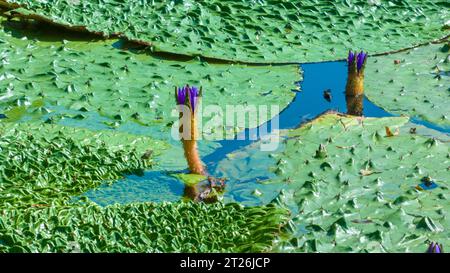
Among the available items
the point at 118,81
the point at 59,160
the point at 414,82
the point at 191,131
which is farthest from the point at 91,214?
the point at 414,82

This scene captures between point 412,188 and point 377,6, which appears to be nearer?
point 412,188

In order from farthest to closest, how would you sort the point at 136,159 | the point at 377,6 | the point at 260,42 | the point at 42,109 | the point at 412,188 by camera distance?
the point at 377,6
the point at 260,42
the point at 42,109
the point at 136,159
the point at 412,188

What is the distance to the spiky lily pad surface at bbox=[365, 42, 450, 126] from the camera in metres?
7.12

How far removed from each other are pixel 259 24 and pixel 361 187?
3.22 m

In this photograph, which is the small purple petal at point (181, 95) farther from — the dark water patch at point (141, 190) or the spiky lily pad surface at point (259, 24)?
the spiky lily pad surface at point (259, 24)

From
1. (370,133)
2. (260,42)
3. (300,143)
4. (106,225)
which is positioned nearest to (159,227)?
(106,225)

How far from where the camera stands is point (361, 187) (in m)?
5.73

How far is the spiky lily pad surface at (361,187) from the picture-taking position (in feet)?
16.8

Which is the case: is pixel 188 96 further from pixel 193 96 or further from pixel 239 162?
pixel 239 162

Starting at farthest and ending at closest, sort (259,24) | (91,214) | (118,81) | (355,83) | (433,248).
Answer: (259,24), (118,81), (355,83), (91,214), (433,248)

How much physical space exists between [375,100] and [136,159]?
2209 millimetres

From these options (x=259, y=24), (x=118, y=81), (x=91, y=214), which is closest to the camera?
(x=91, y=214)
